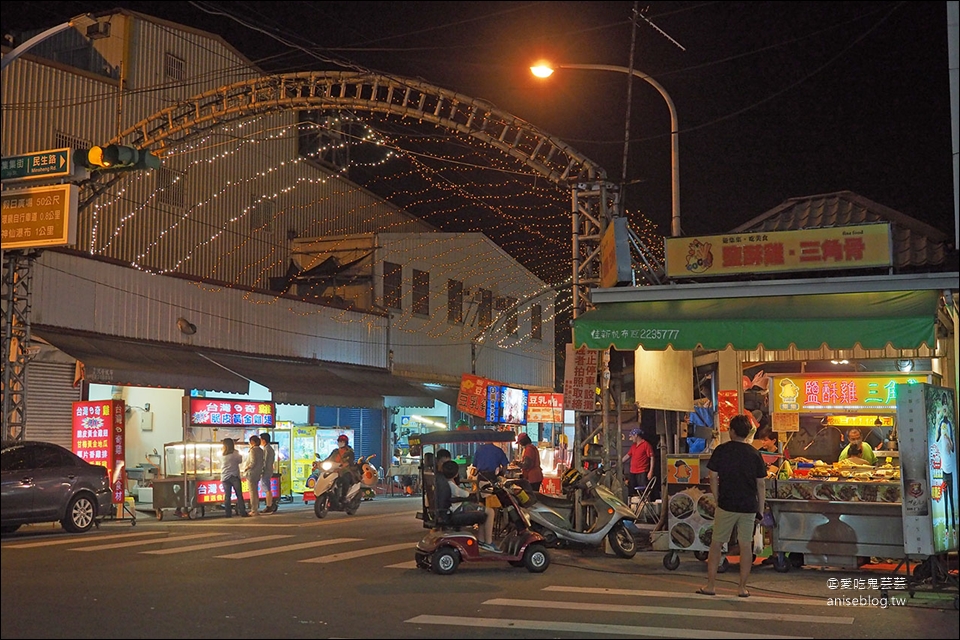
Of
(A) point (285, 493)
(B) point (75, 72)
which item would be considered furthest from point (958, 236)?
(B) point (75, 72)

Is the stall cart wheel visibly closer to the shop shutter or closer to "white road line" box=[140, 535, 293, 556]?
"white road line" box=[140, 535, 293, 556]

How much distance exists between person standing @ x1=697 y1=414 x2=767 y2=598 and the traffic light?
38.1ft

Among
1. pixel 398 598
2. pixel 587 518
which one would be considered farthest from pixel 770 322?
pixel 398 598

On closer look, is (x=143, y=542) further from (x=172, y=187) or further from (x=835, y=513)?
(x=172, y=187)

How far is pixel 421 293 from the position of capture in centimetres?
3712

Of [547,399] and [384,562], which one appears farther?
[547,399]

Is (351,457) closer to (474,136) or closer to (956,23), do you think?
(474,136)

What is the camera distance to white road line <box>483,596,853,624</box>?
896 cm

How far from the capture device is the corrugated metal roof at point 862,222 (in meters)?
13.7

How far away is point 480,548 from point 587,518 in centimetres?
276

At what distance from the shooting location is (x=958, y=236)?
374 inches

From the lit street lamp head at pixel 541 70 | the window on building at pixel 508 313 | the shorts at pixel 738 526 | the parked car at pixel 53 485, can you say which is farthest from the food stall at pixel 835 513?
the window on building at pixel 508 313

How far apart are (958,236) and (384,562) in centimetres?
817

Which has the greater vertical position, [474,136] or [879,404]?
[474,136]
